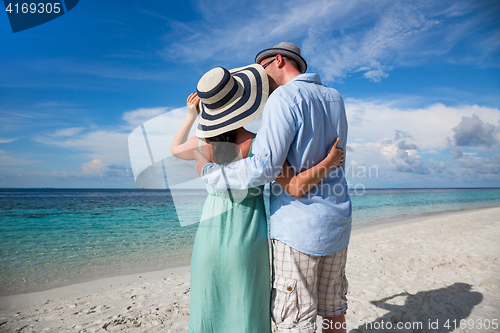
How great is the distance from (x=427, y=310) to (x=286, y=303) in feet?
8.64

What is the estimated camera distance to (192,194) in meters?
1.79

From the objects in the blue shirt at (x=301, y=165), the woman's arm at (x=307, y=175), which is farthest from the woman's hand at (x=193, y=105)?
the woman's arm at (x=307, y=175)

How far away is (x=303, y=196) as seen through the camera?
1.32 metres

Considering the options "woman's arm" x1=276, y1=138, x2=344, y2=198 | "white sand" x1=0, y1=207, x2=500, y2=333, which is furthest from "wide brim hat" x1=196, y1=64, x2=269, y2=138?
"white sand" x1=0, y1=207, x2=500, y2=333

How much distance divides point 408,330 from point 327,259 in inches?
77.9

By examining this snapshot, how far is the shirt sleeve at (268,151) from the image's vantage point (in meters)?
Result: 1.21

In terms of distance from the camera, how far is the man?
4.06 ft

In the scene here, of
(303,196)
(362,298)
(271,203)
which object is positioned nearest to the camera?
(303,196)

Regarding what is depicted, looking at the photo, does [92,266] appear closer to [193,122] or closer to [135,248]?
[135,248]

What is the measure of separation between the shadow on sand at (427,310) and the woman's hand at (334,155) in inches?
85.1

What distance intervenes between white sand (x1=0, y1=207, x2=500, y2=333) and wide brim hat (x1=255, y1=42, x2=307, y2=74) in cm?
260

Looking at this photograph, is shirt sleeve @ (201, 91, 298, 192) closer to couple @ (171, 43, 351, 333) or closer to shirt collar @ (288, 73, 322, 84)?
couple @ (171, 43, 351, 333)

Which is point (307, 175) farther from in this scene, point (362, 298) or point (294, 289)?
point (362, 298)

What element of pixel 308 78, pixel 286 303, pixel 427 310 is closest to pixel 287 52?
pixel 308 78
